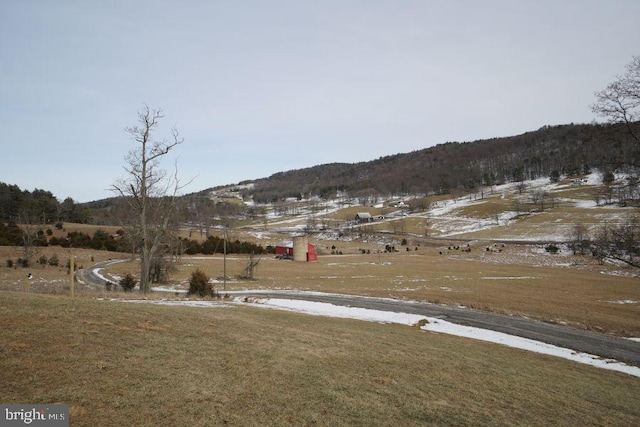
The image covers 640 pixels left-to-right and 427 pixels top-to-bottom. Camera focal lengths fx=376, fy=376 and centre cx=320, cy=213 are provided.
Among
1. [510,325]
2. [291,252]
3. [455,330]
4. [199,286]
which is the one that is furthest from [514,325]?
[291,252]

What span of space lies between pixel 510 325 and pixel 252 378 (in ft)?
63.9

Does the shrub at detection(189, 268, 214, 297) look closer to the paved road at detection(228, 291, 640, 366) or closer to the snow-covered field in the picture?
the snow-covered field

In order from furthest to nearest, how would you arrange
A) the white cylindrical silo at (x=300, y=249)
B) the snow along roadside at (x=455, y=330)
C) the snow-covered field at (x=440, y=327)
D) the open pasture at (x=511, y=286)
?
the white cylindrical silo at (x=300, y=249)
the open pasture at (x=511, y=286)
the snow-covered field at (x=440, y=327)
the snow along roadside at (x=455, y=330)

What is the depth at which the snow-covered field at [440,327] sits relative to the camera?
51.9 ft

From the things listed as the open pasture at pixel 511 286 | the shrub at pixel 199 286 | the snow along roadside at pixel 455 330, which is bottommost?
the open pasture at pixel 511 286

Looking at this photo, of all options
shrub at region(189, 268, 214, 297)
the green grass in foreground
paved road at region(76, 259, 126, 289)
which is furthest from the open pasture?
the green grass in foreground

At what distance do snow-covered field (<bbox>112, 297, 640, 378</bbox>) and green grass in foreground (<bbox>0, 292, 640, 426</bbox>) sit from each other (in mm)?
3140

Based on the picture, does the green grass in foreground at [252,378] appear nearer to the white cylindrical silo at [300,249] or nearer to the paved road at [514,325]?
the paved road at [514,325]

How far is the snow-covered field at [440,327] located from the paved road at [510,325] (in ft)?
3.45

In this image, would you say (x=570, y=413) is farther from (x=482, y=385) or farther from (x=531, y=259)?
(x=531, y=259)

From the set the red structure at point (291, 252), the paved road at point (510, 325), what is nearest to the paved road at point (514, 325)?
the paved road at point (510, 325)

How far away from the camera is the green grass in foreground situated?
5.84 meters

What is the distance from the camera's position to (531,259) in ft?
216

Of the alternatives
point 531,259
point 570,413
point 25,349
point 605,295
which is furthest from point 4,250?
point 531,259
